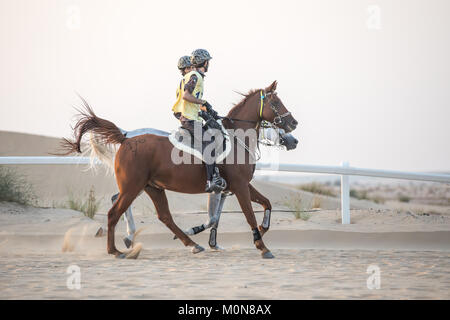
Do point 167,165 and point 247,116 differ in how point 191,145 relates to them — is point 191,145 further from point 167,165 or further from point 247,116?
point 247,116

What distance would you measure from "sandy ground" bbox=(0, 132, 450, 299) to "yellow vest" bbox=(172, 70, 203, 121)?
2127mm

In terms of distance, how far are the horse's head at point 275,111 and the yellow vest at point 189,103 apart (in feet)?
3.47

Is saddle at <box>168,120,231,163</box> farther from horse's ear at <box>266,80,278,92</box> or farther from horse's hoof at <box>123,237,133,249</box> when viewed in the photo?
horse's hoof at <box>123,237,133,249</box>

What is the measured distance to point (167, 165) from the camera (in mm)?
8516

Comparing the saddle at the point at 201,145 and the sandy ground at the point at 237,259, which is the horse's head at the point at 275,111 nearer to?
the saddle at the point at 201,145

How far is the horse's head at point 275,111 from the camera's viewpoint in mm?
8844

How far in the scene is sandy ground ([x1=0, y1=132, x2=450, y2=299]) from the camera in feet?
19.3

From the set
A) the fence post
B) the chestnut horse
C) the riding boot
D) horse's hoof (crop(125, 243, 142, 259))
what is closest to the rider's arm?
the chestnut horse

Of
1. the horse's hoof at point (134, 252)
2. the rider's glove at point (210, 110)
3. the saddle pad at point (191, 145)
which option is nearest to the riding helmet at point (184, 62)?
the rider's glove at point (210, 110)

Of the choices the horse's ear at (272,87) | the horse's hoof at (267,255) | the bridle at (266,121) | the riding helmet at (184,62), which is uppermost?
the riding helmet at (184,62)

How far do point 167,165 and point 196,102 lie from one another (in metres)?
1.02
